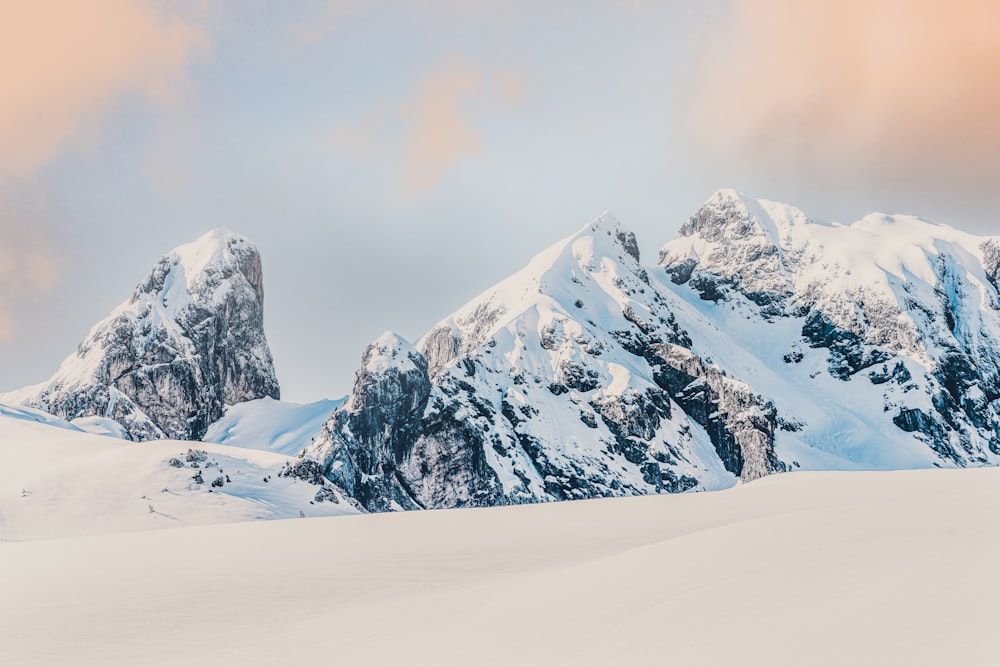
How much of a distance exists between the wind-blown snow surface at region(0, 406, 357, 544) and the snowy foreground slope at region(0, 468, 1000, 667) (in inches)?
2588

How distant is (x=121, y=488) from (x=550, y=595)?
89.9 meters

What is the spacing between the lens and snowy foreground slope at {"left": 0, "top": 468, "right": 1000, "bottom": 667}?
1467 cm

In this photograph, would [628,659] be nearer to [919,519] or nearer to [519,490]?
[919,519]

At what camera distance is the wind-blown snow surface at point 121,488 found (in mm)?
88250

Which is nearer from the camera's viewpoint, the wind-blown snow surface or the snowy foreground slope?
the snowy foreground slope

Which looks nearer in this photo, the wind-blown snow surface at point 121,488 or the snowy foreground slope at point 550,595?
the snowy foreground slope at point 550,595

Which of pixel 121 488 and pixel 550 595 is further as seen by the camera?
pixel 121 488

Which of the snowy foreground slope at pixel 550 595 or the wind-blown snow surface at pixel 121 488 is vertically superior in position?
the wind-blown snow surface at pixel 121 488

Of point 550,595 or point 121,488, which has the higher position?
point 121,488

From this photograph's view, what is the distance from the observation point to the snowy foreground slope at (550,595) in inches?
578

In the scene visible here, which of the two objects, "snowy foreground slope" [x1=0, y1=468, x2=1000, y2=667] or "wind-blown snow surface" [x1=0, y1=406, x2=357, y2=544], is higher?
"wind-blown snow surface" [x1=0, y1=406, x2=357, y2=544]

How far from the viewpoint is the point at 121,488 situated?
96125 millimetres

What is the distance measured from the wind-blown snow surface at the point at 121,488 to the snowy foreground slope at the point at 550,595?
216 feet

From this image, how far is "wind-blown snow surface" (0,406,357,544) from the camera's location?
88.2 meters
